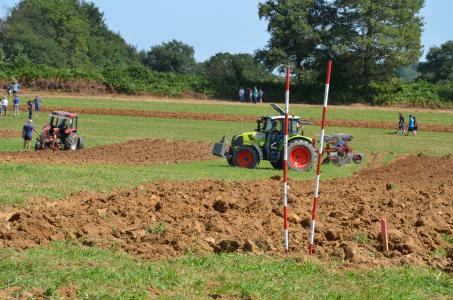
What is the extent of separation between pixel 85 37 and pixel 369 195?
95617 mm

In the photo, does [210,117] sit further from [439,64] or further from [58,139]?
[439,64]

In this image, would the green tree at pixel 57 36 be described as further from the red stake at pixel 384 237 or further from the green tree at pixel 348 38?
the red stake at pixel 384 237

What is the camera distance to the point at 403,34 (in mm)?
74188

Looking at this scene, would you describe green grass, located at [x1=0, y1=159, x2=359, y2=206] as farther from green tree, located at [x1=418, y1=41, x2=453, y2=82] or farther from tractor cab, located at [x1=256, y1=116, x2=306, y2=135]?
green tree, located at [x1=418, y1=41, x2=453, y2=82]

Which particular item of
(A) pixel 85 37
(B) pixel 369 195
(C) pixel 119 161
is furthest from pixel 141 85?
(B) pixel 369 195

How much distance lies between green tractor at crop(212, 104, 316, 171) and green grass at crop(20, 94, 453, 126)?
31338 millimetres

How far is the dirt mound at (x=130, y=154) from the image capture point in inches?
1088

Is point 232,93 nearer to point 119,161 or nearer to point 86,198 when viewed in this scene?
point 119,161

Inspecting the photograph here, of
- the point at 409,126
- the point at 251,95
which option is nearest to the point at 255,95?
the point at 251,95

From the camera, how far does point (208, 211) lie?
1506 centimetres

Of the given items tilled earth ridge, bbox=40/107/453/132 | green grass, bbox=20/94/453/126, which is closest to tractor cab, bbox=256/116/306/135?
tilled earth ridge, bbox=40/107/453/132

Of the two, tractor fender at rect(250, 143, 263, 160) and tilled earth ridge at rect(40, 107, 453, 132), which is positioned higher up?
tractor fender at rect(250, 143, 263, 160)

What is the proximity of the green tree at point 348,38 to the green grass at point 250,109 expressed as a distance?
217 inches

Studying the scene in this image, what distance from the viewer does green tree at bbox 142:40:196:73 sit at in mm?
126062
